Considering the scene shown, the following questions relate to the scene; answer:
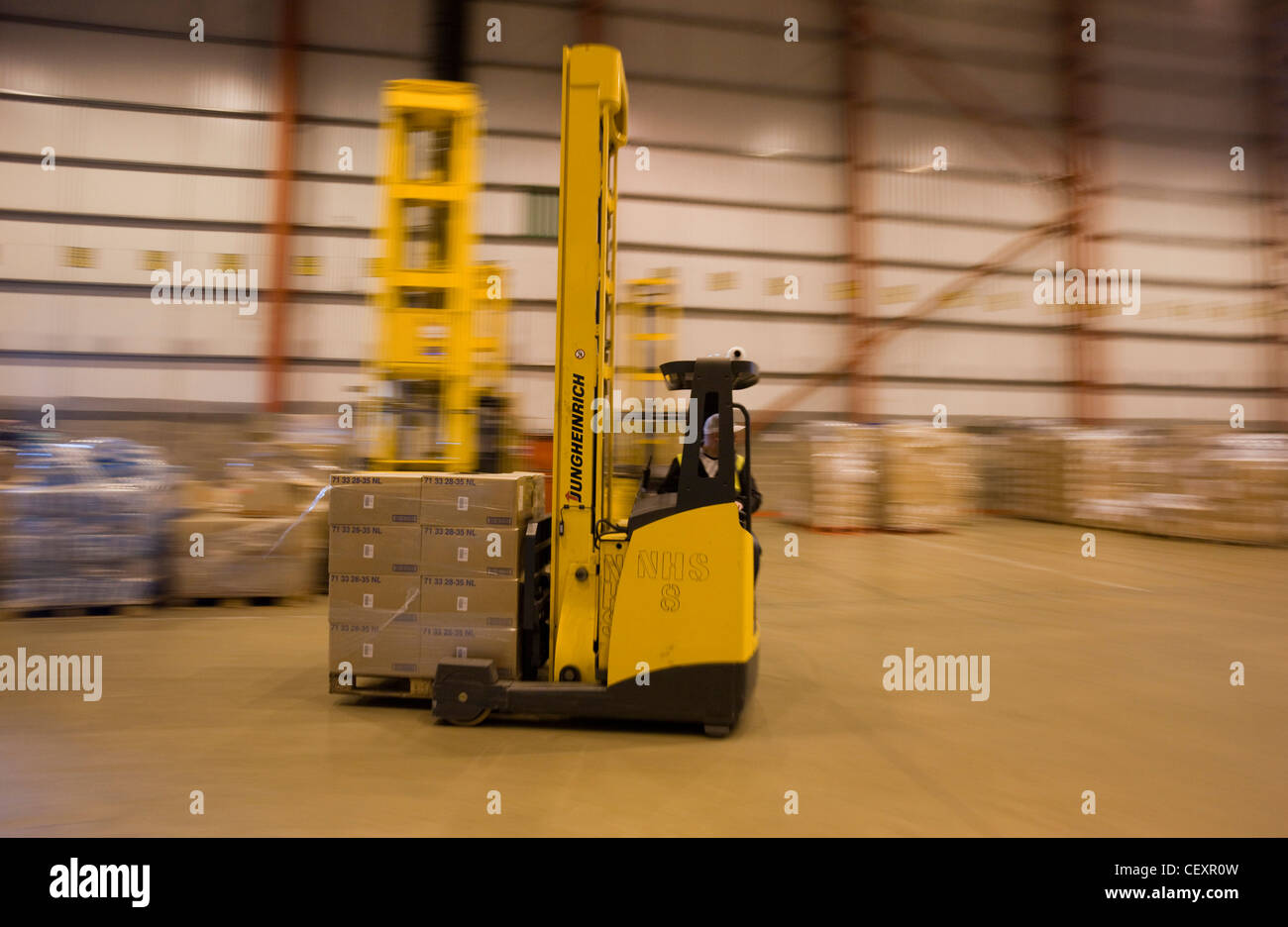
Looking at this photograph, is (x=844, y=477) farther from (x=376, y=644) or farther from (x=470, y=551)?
(x=376, y=644)

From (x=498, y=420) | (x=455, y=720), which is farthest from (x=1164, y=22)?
(x=455, y=720)

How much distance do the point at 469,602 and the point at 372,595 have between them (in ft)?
1.69

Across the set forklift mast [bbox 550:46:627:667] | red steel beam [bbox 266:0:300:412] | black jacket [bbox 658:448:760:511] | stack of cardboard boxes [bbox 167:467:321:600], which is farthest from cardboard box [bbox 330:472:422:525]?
red steel beam [bbox 266:0:300:412]

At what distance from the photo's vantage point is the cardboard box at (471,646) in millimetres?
3738

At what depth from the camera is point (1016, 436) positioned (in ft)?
45.2

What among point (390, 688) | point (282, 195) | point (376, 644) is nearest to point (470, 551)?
point (376, 644)

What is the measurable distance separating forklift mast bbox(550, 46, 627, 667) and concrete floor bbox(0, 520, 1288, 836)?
656 mm

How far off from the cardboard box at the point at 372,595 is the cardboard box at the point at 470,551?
0.44 ft

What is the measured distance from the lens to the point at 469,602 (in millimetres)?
3781

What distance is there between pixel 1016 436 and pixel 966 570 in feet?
20.6

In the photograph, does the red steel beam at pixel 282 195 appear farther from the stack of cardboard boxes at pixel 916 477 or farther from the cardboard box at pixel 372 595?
the stack of cardboard boxes at pixel 916 477

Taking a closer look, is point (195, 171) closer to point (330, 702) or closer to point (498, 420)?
point (498, 420)

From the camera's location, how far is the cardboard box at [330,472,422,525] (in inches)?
152

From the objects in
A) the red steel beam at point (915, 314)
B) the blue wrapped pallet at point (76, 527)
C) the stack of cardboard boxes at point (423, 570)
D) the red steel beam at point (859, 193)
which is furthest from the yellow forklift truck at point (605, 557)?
the red steel beam at point (859, 193)
